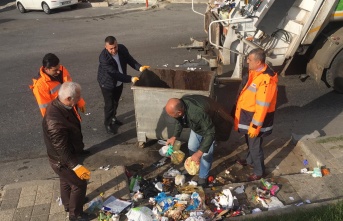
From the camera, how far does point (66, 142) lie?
3213 millimetres

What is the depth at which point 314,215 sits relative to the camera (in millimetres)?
3426

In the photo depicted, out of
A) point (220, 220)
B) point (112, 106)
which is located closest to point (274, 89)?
point (220, 220)

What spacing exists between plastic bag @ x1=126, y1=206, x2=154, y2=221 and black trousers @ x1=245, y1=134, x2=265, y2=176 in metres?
1.48

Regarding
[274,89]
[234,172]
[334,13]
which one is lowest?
[234,172]

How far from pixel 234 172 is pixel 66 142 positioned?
7.66 ft

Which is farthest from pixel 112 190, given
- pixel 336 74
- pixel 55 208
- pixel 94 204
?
pixel 336 74

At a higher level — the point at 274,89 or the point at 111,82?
the point at 274,89

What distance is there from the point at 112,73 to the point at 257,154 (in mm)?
2323

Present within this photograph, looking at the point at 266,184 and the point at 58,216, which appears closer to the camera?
the point at 58,216

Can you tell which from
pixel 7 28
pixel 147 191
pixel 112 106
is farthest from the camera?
pixel 7 28

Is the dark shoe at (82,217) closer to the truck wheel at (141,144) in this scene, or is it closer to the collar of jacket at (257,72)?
the truck wheel at (141,144)

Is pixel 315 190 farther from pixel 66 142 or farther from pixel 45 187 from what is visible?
pixel 45 187

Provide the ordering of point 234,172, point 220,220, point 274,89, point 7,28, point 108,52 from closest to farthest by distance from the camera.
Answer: point 220,220 < point 274,89 < point 234,172 < point 108,52 < point 7,28

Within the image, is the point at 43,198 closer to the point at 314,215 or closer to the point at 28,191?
the point at 28,191
